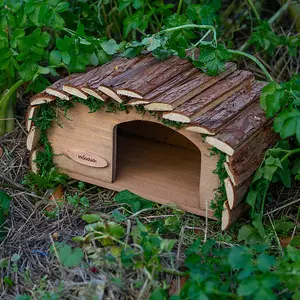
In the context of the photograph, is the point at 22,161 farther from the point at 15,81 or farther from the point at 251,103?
the point at 251,103

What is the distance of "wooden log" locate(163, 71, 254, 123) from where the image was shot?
2.17 m

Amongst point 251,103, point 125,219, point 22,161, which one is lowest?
point 22,161

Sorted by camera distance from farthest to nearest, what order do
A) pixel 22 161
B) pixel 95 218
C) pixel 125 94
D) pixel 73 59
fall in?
pixel 22 161, pixel 73 59, pixel 125 94, pixel 95 218

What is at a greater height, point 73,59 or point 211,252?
point 73,59

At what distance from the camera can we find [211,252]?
2.14m

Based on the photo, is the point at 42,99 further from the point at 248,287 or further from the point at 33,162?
the point at 248,287

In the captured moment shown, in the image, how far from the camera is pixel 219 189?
228cm

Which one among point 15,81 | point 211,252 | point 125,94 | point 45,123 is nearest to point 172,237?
point 211,252

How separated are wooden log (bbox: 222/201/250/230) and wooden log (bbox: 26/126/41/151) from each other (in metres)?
0.83

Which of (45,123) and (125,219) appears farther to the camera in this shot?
(45,123)

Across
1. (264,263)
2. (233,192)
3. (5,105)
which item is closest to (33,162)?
(5,105)

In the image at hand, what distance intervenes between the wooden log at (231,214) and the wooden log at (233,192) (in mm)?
31

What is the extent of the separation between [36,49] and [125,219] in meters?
0.82

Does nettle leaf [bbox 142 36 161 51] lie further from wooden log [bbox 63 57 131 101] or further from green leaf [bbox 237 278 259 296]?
green leaf [bbox 237 278 259 296]
